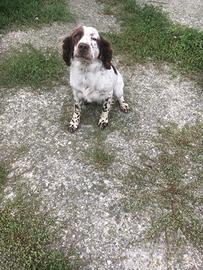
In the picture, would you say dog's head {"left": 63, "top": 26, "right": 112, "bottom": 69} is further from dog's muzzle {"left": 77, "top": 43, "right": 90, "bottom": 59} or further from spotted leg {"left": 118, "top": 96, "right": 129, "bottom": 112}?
spotted leg {"left": 118, "top": 96, "right": 129, "bottom": 112}

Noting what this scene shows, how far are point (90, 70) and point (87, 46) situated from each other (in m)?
0.46

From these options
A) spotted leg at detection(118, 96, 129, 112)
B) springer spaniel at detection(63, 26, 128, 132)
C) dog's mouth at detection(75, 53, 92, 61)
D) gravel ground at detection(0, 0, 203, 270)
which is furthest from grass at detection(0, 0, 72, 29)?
dog's mouth at detection(75, 53, 92, 61)

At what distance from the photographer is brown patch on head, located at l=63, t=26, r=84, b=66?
5.18 meters

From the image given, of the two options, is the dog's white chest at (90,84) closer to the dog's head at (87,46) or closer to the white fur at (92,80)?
the white fur at (92,80)

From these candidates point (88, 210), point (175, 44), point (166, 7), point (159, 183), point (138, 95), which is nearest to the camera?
point (88, 210)

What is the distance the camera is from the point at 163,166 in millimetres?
5648

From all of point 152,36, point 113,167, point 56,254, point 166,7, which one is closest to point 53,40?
point 152,36

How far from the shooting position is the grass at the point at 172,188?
16.1 feet

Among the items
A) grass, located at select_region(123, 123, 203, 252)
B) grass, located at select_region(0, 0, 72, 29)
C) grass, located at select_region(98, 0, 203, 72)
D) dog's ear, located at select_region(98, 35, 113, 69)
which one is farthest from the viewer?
grass, located at select_region(0, 0, 72, 29)

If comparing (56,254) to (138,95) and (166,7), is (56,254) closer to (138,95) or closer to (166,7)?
(138,95)

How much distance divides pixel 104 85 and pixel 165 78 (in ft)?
6.41

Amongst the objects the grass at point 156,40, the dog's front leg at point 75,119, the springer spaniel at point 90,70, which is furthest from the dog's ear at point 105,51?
the grass at point 156,40

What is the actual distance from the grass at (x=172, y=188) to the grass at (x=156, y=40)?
6.12 feet

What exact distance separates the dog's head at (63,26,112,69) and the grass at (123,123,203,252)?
1.45 m
